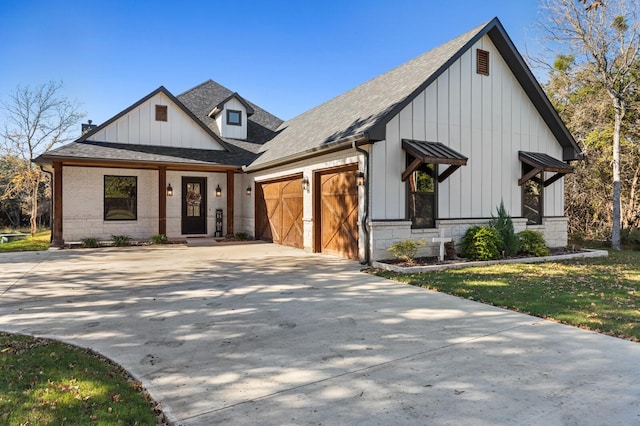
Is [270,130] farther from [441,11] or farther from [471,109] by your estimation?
[471,109]

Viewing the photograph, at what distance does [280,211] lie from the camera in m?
14.3

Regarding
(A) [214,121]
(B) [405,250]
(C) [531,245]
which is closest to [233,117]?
(A) [214,121]

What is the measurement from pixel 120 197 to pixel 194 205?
2.75m

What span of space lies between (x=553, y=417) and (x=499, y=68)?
11007 millimetres

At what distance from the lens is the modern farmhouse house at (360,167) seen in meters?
9.79

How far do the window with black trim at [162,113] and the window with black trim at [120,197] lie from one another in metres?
2.63

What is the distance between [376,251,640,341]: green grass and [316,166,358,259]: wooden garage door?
2.12 metres

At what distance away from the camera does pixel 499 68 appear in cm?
1154

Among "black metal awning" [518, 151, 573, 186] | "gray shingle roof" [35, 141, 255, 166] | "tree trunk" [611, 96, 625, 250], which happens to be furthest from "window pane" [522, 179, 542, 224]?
"gray shingle roof" [35, 141, 255, 166]

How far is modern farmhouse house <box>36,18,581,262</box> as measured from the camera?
979cm

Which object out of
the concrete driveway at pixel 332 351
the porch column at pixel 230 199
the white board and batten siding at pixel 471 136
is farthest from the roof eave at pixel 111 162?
the white board and batten siding at pixel 471 136

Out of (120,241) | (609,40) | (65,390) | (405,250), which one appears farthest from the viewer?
(120,241)

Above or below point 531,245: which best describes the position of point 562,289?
below

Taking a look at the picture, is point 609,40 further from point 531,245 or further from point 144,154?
point 144,154
